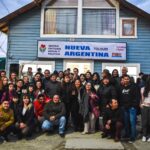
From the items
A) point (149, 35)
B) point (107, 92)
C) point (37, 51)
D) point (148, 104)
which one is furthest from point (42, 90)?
point (149, 35)

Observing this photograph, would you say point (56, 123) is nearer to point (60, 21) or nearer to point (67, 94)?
point (67, 94)

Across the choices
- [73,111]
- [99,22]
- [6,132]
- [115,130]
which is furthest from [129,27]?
[6,132]

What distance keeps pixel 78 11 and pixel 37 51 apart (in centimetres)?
264

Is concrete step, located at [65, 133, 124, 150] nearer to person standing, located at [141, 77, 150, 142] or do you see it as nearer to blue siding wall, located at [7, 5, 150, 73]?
person standing, located at [141, 77, 150, 142]

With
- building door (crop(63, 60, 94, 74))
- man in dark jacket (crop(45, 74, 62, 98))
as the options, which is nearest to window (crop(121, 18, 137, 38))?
building door (crop(63, 60, 94, 74))

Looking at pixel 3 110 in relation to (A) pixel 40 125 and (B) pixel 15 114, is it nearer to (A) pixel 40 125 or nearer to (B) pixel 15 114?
(B) pixel 15 114

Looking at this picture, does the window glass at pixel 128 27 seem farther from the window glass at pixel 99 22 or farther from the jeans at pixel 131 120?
the jeans at pixel 131 120

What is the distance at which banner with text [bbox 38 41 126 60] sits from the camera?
18453mm

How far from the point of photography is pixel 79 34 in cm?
1886

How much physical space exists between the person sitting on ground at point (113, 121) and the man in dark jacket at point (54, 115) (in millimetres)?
1239

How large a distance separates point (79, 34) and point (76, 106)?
7.09 meters

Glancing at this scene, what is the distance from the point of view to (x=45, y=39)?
61.8ft

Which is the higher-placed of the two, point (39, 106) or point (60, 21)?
point (60, 21)

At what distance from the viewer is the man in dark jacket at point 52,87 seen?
493 inches
